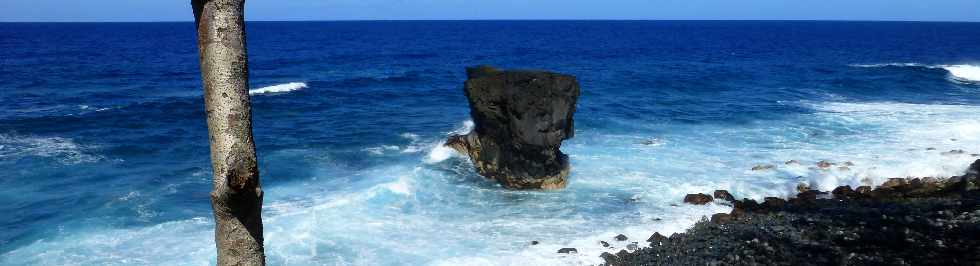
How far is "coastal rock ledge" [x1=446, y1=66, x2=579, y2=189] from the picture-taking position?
71.2 ft

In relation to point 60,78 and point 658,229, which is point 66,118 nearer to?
point 60,78

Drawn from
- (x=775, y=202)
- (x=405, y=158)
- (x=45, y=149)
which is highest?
(x=45, y=149)

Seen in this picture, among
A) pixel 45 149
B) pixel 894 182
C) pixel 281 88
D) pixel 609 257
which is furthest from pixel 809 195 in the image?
pixel 281 88

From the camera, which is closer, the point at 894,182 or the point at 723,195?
the point at 723,195

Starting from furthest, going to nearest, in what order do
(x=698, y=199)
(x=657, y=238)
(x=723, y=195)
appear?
(x=723, y=195)
(x=698, y=199)
(x=657, y=238)

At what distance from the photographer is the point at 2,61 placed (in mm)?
63250

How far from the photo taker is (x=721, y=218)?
60.1 ft

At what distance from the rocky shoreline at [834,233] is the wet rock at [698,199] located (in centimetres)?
3

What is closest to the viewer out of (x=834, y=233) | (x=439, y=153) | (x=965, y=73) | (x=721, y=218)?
(x=834, y=233)

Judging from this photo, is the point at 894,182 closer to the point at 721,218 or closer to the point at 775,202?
the point at 775,202

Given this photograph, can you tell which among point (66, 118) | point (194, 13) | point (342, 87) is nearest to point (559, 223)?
point (194, 13)

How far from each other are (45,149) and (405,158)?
14.0m

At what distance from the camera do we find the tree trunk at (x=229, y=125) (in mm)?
3812

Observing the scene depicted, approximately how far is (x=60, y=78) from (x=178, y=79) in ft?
26.4
